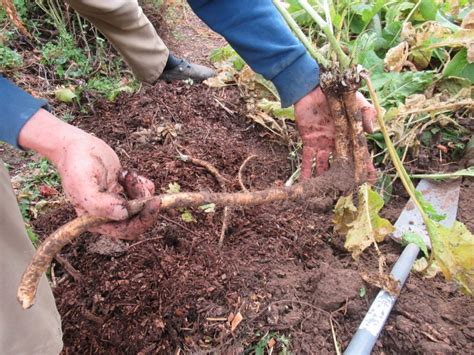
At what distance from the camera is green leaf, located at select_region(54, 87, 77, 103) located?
2.09 m

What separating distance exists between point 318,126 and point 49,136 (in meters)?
0.78

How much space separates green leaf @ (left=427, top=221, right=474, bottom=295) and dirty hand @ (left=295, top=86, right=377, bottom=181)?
0.27 metres

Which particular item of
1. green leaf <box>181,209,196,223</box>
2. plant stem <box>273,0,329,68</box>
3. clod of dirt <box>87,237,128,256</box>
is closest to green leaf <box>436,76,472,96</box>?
plant stem <box>273,0,329,68</box>

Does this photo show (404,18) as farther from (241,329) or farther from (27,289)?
(27,289)

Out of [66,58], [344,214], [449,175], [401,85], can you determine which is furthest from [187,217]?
[66,58]

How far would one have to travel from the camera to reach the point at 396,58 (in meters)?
1.94

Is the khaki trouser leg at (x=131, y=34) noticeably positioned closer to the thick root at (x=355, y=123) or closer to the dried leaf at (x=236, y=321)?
the thick root at (x=355, y=123)

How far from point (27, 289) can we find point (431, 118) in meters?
1.60

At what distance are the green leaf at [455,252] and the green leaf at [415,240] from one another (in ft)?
0.40

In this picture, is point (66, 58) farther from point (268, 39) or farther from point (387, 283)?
point (387, 283)

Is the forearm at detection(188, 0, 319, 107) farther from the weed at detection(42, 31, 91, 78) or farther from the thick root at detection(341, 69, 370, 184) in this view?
the weed at detection(42, 31, 91, 78)

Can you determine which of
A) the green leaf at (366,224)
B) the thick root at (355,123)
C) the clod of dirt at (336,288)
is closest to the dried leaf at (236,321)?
the clod of dirt at (336,288)

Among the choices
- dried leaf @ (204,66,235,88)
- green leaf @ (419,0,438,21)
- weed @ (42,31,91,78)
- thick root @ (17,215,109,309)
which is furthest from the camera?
weed @ (42,31,91,78)

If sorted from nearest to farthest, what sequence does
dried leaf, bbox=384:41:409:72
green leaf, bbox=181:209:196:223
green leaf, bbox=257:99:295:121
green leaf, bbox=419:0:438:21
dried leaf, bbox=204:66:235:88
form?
green leaf, bbox=181:209:196:223 < green leaf, bbox=257:99:295:121 < dried leaf, bbox=384:41:409:72 < green leaf, bbox=419:0:438:21 < dried leaf, bbox=204:66:235:88
